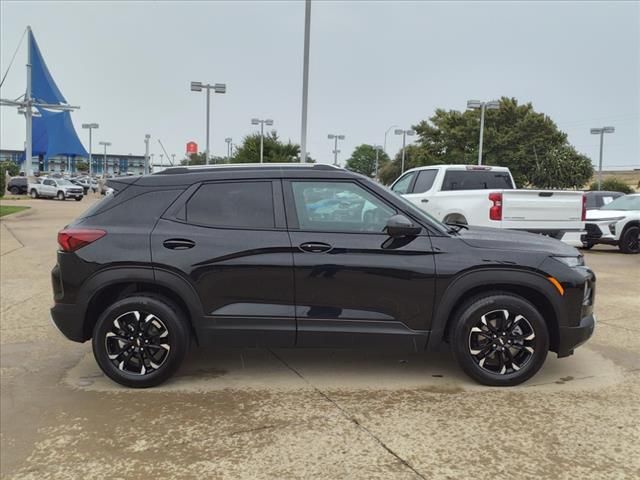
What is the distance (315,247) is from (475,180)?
300 inches

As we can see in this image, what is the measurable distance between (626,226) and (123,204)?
12.5 meters

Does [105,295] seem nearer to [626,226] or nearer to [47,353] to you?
[47,353]

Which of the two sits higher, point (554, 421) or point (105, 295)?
point (105, 295)

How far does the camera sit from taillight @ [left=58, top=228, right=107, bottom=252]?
14.4ft

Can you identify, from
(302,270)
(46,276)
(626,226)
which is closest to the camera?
(302,270)

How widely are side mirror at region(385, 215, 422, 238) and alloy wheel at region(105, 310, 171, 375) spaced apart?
1855 millimetres

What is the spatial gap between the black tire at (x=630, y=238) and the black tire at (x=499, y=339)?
419 inches

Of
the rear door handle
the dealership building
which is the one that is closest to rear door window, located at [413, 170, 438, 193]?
the rear door handle

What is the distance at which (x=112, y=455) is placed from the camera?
11.1 ft

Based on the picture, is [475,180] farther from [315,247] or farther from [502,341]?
[315,247]

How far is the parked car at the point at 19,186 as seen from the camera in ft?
152

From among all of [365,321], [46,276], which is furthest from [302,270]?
[46,276]

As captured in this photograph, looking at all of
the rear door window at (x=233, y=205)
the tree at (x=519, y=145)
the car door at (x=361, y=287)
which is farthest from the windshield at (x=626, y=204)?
the tree at (x=519, y=145)

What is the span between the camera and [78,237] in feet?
14.4
